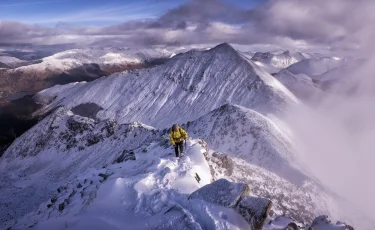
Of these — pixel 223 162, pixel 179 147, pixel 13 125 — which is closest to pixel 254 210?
pixel 179 147

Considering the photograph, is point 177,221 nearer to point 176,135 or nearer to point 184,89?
point 176,135

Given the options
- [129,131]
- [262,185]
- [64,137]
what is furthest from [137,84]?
[262,185]

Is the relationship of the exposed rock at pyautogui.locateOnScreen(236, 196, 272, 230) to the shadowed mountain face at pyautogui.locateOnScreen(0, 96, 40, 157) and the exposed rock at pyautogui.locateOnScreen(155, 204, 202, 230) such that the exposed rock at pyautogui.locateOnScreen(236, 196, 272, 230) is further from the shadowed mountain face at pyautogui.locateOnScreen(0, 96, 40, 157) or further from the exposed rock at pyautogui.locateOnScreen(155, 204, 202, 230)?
the shadowed mountain face at pyautogui.locateOnScreen(0, 96, 40, 157)

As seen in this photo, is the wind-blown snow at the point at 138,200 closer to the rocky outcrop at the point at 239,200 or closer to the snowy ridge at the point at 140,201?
the snowy ridge at the point at 140,201

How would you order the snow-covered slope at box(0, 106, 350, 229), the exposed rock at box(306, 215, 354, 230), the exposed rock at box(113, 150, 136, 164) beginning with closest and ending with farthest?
the snow-covered slope at box(0, 106, 350, 229)
the exposed rock at box(306, 215, 354, 230)
the exposed rock at box(113, 150, 136, 164)

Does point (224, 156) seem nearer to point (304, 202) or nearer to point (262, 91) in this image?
point (304, 202)

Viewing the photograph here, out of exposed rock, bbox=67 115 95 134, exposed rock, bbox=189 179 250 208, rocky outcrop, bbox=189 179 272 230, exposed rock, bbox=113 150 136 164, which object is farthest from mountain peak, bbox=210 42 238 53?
rocky outcrop, bbox=189 179 272 230
